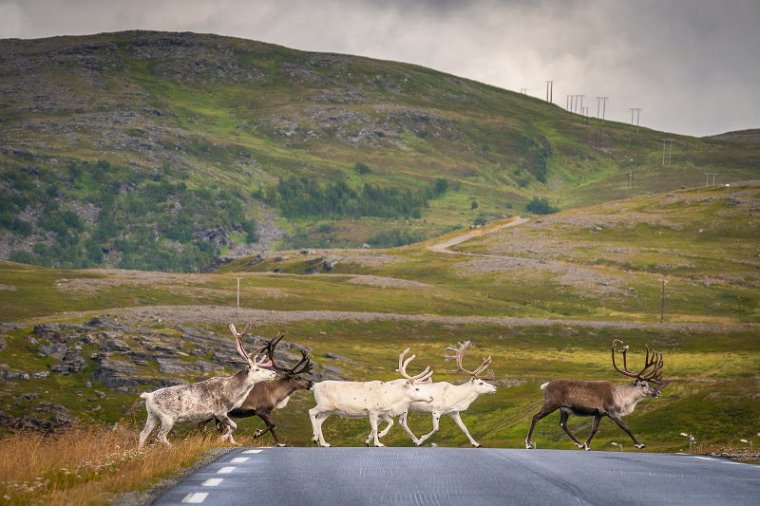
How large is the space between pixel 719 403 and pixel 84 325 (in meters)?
58.3

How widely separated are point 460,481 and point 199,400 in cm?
1445

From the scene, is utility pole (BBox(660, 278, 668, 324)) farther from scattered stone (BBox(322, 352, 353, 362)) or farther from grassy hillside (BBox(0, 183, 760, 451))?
scattered stone (BBox(322, 352, 353, 362))

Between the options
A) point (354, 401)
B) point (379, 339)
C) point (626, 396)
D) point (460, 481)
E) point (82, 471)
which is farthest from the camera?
point (379, 339)

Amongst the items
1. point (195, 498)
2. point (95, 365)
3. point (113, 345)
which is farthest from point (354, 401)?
point (113, 345)

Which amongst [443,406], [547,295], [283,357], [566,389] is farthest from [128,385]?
[547,295]

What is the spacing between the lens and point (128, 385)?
80.2 meters

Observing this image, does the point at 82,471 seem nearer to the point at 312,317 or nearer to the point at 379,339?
the point at 379,339

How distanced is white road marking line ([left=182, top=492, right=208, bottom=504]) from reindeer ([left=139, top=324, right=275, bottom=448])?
12957 mm

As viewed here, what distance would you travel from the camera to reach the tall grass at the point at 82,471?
57.9 ft

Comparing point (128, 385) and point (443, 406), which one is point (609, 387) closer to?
point (443, 406)

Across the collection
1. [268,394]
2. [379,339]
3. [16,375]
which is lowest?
[379,339]

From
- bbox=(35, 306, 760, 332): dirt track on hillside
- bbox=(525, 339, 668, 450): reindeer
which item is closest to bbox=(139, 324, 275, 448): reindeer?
bbox=(525, 339, 668, 450): reindeer

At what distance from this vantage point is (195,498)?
18.3m

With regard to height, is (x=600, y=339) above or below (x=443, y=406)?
below
